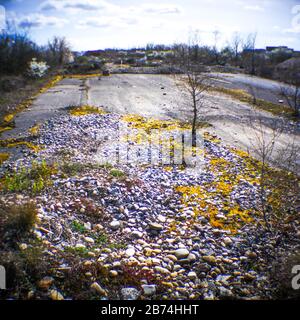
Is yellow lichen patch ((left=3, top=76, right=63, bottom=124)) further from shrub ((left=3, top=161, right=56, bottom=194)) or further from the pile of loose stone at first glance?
shrub ((left=3, top=161, right=56, bottom=194))

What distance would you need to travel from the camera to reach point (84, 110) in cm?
1364

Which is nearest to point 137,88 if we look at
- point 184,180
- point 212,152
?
point 212,152

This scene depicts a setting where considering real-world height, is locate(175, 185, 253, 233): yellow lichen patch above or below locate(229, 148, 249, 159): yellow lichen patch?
below

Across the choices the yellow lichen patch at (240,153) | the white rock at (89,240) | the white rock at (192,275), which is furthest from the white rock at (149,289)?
the yellow lichen patch at (240,153)

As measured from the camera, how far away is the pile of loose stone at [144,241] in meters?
3.79

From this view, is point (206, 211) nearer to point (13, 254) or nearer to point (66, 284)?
point (66, 284)

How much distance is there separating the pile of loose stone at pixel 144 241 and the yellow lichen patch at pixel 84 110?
20.0 feet

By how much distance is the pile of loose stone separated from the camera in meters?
3.79

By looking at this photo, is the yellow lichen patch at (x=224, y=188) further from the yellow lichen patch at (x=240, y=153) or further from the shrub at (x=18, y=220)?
the shrub at (x=18, y=220)

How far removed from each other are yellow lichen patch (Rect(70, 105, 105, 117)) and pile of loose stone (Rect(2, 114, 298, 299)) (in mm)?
6103

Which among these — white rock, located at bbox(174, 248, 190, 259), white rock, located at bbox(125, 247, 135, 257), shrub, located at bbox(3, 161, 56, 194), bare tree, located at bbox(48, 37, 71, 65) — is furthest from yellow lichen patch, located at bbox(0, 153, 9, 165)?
bare tree, located at bbox(48, 37, 71, 65)

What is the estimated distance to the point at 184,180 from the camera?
7.13 m

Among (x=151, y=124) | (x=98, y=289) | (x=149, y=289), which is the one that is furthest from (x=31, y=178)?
(x=151, y=124)

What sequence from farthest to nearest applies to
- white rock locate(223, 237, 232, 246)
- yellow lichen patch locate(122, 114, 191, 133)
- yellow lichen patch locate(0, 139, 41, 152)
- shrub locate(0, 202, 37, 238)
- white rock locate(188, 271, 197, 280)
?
yellow lichen patch locate(122, 114, 191, 133)
yellow lichen patch locate(0, 139, 41, 152)
white rock locate(223, 237, 232, 246)
shrub locate(0, 202, 37, 238)
white rock locate(188, 271, 197, 280)
